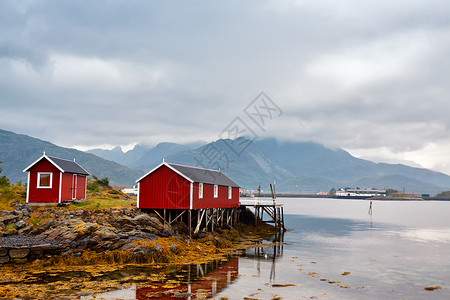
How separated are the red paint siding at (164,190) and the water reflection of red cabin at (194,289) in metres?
13.2

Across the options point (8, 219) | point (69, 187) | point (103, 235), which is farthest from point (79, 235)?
point (69, 187)

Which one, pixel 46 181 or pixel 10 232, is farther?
pixel 46 181

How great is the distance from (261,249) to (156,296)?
66.5ft

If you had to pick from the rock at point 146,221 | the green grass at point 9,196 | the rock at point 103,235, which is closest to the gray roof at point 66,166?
the green grass at point 9,196

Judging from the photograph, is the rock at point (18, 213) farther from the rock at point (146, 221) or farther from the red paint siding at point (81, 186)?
the rock at point (146, 221)

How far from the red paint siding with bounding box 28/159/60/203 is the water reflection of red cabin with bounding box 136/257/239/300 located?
2122 centimetres

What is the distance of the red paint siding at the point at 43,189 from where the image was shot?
3816 centimetres

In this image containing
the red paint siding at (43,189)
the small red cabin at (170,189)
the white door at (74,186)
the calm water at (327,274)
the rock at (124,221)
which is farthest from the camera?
the white door at (74,186)

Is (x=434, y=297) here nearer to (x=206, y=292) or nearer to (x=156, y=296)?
(x=206, y=292)

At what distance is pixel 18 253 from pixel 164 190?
15.8 meters

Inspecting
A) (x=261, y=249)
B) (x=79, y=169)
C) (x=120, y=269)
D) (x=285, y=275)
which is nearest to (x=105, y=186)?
(x=79, y=169)

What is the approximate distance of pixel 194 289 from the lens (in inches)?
834

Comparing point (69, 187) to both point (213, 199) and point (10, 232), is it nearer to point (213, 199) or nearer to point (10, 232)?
point (10, 232)

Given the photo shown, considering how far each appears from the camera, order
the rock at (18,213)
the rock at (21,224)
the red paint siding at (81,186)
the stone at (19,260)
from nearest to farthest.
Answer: the stone at (19,260)
the rock at (21,224)
the rock at (18,213)
the red paint siding at (81,186)
